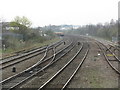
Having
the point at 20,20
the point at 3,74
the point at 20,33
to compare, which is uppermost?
the point at 20,20

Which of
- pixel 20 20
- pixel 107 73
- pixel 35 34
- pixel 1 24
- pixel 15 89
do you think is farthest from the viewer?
pixel 20 20

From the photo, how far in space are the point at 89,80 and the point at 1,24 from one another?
1334 inches

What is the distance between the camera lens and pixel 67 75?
39.4 ft

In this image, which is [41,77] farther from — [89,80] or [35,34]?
[35,34]

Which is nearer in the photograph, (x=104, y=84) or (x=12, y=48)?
(x=104, y=84)

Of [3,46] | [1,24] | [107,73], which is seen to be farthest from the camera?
[1,24]

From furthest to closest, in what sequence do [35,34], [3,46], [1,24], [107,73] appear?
[35,34]
[1,24]
[3,46]
[107,73]

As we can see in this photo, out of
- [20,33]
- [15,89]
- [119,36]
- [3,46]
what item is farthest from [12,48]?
[119,36]

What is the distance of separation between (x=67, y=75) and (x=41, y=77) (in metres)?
1.72

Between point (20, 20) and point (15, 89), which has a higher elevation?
point (20, 20)

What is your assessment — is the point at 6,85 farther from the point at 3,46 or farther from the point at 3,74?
the point at 3,46

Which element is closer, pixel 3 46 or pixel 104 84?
pixel 104 84

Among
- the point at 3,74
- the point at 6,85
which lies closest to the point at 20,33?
the point at 3,74

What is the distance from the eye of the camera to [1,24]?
40.5 meters
